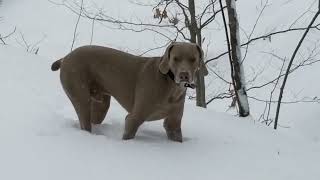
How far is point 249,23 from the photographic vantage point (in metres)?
16.9

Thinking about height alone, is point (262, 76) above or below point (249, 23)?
below

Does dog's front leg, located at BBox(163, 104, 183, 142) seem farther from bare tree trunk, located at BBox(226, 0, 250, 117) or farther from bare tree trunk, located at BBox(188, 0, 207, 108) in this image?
bare tree trunk, located at BBox(188, 0, 207, 108)

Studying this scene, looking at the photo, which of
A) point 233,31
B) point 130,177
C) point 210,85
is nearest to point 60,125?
point 130,177

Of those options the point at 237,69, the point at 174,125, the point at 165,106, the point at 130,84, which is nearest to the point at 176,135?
the point at 174,125

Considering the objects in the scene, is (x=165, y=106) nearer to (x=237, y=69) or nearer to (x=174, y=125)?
(x=174, y=125)

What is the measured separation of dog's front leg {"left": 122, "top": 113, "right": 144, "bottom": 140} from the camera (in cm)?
441

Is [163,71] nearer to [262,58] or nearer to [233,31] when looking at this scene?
[233,31]

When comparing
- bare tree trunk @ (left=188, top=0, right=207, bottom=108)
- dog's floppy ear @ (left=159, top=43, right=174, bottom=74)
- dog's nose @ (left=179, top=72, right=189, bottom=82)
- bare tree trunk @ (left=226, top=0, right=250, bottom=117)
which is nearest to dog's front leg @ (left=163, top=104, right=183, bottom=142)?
dog's floppy ear @ (left=159, top=43, right=174, bottom=74)

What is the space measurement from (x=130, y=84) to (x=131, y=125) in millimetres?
343

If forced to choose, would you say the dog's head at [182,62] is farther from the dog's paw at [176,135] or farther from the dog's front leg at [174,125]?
the dog's paw at [176,135]

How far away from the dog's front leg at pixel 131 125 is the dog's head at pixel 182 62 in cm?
43

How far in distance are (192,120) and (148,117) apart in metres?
1.05

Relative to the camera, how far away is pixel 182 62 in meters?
4.17

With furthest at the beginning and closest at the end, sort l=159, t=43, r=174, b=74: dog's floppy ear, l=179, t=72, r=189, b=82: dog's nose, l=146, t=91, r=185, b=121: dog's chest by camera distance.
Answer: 1. l=146, t=91, r=185, b=121: dog's chest
2. l=159, t=43, r=174, b=74: dog's floppy ear
3. l=179, t=72, r=189, b=82: dog's nose
